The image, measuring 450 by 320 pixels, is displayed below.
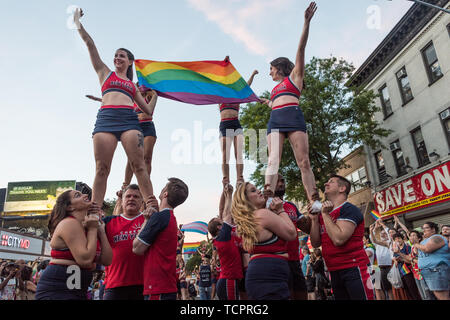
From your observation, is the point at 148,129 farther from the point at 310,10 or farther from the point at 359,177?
the point at 359,177

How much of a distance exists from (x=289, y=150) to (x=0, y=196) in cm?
5938

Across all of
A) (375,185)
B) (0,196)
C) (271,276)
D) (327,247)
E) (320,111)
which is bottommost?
(271,276)

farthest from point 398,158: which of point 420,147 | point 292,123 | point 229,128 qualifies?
point 292,123

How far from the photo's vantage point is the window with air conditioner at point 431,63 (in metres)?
19.3

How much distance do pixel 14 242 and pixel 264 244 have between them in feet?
130

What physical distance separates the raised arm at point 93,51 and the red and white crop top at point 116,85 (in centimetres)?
9

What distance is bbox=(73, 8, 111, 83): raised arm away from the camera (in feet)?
15.6

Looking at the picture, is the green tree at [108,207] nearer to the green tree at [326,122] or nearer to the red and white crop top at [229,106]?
the red and white crop top at [229,106]

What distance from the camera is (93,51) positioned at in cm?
500

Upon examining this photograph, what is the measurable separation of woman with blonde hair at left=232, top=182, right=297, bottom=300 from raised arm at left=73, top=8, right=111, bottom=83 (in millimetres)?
2888

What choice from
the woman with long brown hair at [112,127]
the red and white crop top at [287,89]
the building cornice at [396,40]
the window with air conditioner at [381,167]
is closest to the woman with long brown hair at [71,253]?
the woman with long brown hair at [112,127]
